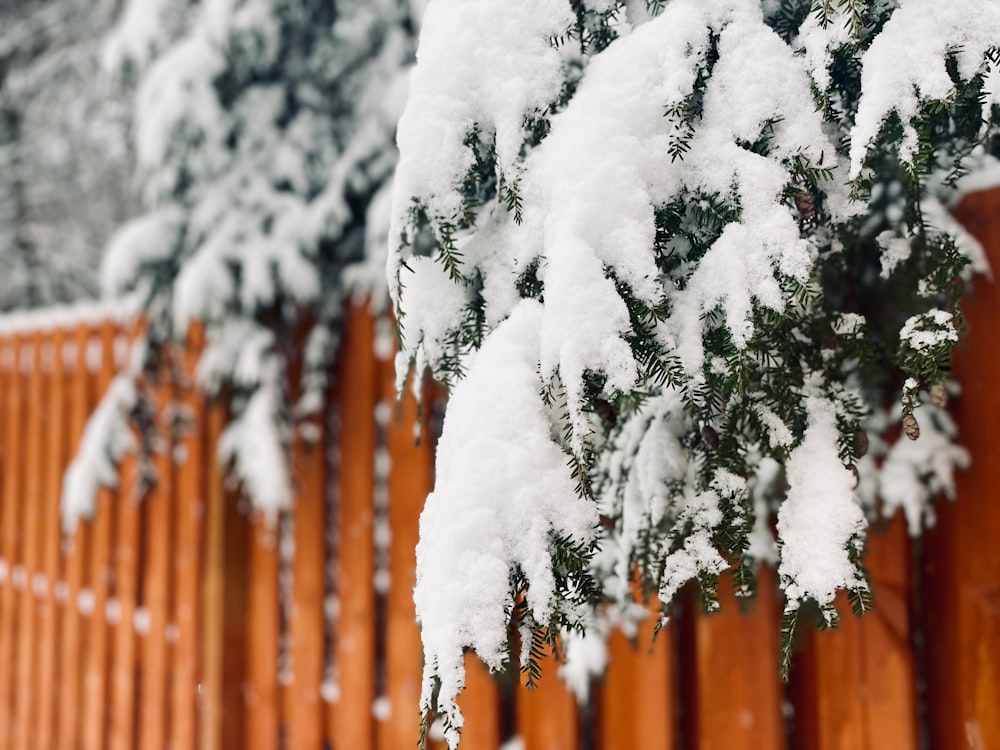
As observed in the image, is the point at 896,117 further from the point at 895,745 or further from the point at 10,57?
the point at 10,57

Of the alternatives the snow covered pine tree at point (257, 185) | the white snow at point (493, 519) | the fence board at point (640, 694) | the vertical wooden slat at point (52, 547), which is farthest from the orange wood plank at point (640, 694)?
the vertical wooden slat at point (52, 547)

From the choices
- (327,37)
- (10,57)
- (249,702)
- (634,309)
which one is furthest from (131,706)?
(10,57)

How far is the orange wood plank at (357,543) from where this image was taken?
2.23m

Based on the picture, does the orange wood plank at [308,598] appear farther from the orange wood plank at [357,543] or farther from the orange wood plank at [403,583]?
the orange wood plank at [403,583]

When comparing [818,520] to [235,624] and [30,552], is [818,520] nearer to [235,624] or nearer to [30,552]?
[235,624]

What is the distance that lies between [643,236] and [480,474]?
35 centimetres

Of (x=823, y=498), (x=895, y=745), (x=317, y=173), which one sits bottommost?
(x=895, y=745)

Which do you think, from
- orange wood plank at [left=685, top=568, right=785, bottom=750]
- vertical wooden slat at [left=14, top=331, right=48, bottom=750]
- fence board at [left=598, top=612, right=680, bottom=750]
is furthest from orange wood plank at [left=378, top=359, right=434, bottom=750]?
vertical wooden slat at [left=14, top=331, right=48, bottom=750]

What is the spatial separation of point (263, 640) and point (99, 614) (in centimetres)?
110

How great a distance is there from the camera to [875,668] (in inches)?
57.9

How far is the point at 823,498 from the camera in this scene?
3.21ft

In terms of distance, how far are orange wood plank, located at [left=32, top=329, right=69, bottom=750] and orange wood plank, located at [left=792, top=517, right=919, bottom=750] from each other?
327 centimetres

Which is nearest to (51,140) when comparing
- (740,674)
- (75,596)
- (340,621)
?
(75,596)

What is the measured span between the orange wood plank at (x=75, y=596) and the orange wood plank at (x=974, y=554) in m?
3.16
